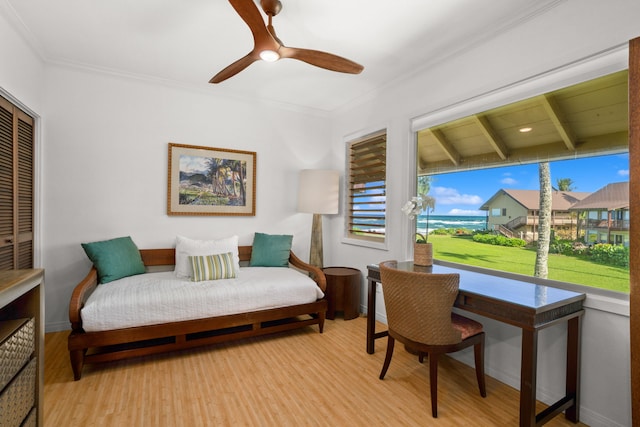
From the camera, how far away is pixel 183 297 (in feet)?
9.00

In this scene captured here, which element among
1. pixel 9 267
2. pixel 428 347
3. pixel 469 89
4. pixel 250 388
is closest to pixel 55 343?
pixel 9 267

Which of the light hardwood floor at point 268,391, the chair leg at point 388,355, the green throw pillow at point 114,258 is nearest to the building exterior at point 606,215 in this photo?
the light hardwood floor at point 268,391

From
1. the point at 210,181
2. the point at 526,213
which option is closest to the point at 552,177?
the point at 526,213

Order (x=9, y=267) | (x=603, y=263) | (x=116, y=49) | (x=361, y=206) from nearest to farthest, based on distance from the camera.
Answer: (x=603, y=263), (x=9, y=267), (x=116, y=49), (x=361, y=206)

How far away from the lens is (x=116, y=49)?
2.88 meters

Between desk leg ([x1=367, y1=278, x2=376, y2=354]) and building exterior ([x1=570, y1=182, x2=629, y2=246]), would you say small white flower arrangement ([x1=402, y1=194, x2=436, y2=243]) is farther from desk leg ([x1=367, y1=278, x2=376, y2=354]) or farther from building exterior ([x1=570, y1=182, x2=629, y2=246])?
building exterior ([x1=570, y1=182, x2=629, y2=246])

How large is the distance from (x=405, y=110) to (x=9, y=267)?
364 centimetres

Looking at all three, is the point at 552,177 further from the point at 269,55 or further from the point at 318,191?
the point at 318,191

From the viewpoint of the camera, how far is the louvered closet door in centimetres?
247

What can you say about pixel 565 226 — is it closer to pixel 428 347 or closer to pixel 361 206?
pixel 428 347

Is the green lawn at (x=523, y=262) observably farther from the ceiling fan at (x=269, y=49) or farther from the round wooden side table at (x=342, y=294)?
the ceiling fan at (x=269, y=49)

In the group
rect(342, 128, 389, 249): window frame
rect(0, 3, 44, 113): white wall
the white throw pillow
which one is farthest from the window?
rect(0, 3, 44, 113): white wall

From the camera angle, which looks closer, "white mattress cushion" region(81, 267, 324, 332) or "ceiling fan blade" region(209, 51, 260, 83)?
"ceiling fan blade" region(209, 51, 260, 83)

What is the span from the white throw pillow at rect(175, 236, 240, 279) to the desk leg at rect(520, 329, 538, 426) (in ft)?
8.43
